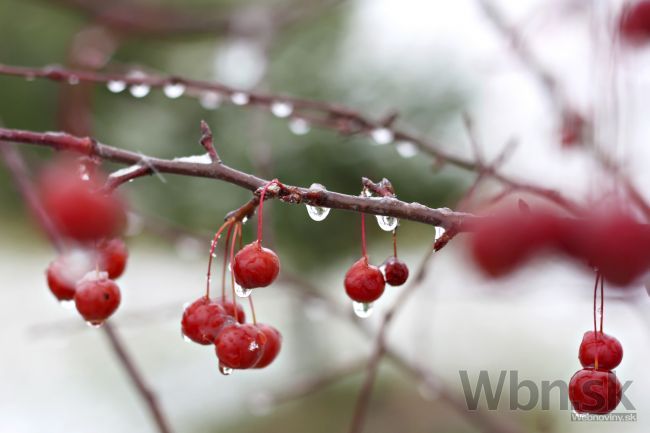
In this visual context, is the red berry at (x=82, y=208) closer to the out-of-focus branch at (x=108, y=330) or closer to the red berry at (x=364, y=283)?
the red berry at (x=364, y=283)

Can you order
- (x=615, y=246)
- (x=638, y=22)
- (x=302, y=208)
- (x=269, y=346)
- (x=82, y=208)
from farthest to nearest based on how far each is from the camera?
1. (x=302, y=208)
2. (x=638, y=22)
3. (x=269, y=346)
4. (x=82, y=208)
5. (x=615, y=246)

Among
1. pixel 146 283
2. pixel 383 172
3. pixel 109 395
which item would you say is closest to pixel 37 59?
pixel 146 283

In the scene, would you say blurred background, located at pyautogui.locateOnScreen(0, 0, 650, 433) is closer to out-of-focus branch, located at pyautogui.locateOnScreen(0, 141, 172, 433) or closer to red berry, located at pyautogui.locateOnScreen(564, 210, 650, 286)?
out-of-focus branch, located at pyautogui.locateOnScreen(0, 141, 172, 433)

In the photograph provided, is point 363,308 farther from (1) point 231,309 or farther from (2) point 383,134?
(2) point 383,134

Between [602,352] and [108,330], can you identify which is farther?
[108,330]

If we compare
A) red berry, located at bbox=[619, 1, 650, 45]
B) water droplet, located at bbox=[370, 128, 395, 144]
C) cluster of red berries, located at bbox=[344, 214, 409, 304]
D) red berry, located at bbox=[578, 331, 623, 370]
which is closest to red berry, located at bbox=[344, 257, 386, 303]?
cluster of red berries, located at bbox=[344, 214, 409, 304]

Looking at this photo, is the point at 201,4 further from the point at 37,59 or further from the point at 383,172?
the point at 383,172

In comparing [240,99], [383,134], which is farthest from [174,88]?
[383,134]
